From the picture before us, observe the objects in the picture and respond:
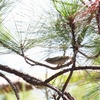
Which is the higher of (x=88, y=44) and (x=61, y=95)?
(x=88, y=44)

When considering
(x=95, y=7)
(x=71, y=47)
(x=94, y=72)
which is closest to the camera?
(x=95, y=7)

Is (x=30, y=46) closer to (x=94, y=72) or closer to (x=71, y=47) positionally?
(x=71, y=47)

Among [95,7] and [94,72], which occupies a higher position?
[95,7]

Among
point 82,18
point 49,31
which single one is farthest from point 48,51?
point 82,18

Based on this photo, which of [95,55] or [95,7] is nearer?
[95,7]

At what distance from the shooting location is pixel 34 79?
35.2 inches

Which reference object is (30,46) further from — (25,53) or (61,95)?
(61,95)

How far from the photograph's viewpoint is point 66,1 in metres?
0.81

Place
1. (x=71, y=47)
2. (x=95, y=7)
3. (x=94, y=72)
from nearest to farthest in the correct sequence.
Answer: (x=95, y=7) < (x=71, y=47) < (x=94, y=72)

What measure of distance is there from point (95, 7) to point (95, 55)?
0.18 metres

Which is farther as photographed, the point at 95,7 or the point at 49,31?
the point at 49,31

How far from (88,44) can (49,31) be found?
9 centimetres

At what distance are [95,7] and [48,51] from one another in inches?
7.8

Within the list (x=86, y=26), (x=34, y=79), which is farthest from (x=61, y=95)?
(x=86, y=26)
